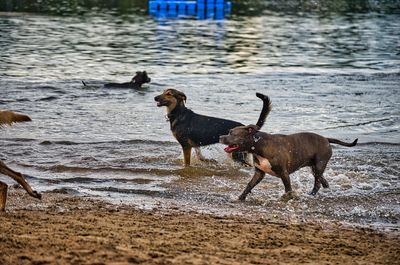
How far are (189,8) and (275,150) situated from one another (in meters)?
33.3

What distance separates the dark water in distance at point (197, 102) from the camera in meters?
11.1

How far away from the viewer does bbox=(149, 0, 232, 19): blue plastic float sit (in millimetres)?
42188

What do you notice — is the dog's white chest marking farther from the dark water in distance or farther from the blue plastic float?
the blue plastic float

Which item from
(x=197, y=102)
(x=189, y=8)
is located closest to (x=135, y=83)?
(x=197, y=102)

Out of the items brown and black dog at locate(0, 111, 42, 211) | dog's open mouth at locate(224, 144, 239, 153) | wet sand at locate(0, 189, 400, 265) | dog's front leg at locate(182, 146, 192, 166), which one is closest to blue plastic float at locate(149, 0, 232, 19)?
dog's front leg at locate(182, 146, 192, 166)

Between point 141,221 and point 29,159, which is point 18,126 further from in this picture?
point 141,221

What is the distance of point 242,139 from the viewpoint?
34.6ft

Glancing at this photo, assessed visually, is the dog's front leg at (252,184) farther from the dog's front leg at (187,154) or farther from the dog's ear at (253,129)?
the dog's front leg at (187,154)

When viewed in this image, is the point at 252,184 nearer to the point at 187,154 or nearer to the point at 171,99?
the point at 187,154

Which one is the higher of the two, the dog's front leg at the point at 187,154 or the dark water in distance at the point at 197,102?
the dog's front leg at the point at 187,154

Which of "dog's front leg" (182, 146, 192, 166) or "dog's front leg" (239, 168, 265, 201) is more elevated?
"dog's front leg" (239, 168, 265, 201)

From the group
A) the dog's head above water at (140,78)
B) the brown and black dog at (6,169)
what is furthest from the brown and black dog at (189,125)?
the dog's head above water at (140,78)

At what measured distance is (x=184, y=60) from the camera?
2539cm

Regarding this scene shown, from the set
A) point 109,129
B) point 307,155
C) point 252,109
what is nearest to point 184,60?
point 252,109
